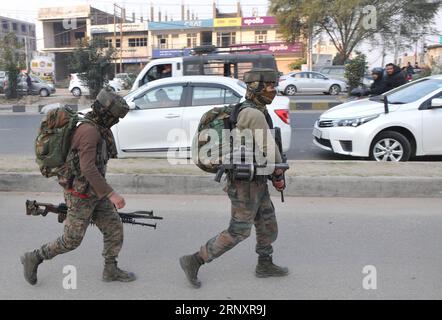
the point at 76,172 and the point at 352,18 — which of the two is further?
the point at 352,18

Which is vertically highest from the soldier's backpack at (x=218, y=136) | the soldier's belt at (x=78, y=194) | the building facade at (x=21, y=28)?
the building facade at (x=21, y=28)

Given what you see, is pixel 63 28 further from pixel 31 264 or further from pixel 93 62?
pixel 31 264

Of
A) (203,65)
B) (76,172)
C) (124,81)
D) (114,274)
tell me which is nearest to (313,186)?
(114,274)

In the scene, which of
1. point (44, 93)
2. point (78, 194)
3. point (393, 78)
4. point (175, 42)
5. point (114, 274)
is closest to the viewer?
point (78, 194)

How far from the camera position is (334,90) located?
25234 mm

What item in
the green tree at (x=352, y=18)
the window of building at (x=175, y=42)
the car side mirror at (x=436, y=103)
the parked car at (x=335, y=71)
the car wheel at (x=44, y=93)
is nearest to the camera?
the car side mirror at (x=436, y=103)

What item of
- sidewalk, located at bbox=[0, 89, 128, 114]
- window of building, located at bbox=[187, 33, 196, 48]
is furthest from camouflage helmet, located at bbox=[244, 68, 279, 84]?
window of building, located at bbox=[187, 33, 196, 48]

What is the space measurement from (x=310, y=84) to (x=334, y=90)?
1.28 m

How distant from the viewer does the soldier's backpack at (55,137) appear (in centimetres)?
318

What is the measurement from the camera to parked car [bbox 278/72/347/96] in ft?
82.5

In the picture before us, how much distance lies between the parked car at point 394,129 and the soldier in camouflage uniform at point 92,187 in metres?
4.86

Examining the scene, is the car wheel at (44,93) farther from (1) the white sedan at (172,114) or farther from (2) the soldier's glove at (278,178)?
(2) the soldier's glove at (278,178)

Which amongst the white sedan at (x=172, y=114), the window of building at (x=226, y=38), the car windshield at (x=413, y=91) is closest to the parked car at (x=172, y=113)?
the white sedan at (x=172, y=114)

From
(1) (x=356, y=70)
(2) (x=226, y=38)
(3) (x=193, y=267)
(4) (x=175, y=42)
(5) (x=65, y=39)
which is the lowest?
(3) (x=193, y=267)
